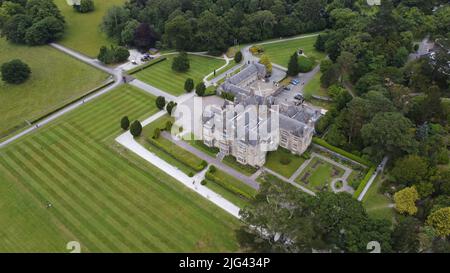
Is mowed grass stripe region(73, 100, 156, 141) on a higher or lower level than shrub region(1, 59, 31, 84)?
lower

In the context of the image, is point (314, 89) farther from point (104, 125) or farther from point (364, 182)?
point (104, 125)

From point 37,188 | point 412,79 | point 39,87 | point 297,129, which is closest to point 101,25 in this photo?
point 39,87

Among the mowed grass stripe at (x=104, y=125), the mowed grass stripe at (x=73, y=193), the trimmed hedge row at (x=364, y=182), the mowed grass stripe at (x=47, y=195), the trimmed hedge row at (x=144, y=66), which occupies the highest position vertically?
the trimmed hedge row at (x=364, y=182)

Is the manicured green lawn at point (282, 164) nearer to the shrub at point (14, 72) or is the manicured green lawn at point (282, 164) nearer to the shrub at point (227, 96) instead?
Result: the shrub at point (227, 96)

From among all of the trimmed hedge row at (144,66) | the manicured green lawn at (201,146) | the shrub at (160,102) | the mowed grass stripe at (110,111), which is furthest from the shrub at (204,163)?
the trimmed hedge row at (144,66)

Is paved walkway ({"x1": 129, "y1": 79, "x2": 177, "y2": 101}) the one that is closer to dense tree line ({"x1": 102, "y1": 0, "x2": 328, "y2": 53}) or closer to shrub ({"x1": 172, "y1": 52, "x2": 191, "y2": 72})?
shrub ({"x1": 172, "y1": 52, "x2": 191, "y2": 72})

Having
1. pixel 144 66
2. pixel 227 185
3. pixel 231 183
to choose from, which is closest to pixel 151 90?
pixel 144 66

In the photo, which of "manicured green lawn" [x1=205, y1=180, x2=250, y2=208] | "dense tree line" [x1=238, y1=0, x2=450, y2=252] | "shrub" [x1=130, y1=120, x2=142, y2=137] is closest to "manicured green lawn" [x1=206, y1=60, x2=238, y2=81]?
"dense tree line" [x1=238, y1=0, x2=450, y2=252]
